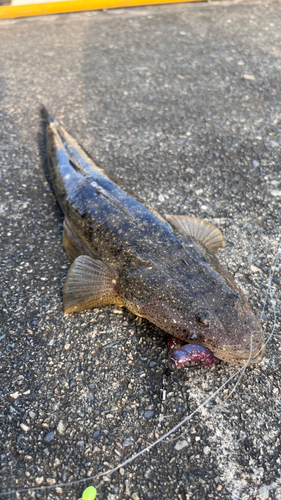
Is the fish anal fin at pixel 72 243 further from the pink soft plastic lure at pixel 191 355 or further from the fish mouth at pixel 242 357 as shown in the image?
the fish mouth at pixel 242 357

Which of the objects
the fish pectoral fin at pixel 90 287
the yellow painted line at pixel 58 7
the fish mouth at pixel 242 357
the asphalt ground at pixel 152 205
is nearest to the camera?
the asphalt ground at pixel 152 205

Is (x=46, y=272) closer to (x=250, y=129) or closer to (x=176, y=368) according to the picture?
(x=176, y=368)

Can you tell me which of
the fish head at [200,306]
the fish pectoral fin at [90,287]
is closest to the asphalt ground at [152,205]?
the fish pectoral fin at [90,287]

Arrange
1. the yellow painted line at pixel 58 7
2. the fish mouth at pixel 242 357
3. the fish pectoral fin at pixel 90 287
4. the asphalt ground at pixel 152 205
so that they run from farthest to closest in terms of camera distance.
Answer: the yellow painted line at pixel 58 7 < the fish pectoral fin at pixel 90 287 < the fish mouth at pixel 242 357 < the asphalt ground at pixel 152 205

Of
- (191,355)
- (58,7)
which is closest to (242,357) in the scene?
(191,355)

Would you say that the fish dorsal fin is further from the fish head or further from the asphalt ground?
the fish head

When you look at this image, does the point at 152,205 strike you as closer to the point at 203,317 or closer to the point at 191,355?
the point at 203,317

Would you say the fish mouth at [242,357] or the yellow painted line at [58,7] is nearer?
the fish mouth at [242,357]

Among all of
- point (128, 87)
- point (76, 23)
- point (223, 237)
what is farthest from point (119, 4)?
point (223, 237)
